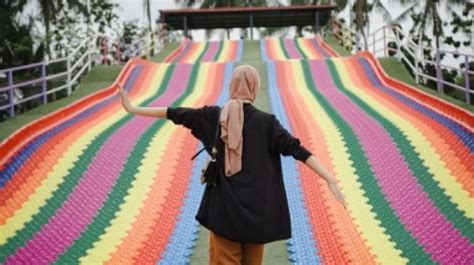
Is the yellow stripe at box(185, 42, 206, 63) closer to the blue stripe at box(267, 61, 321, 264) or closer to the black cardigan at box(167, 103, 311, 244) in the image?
the blue stripe at box(267, 61, 321, 264)

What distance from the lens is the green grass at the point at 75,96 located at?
8.69 m

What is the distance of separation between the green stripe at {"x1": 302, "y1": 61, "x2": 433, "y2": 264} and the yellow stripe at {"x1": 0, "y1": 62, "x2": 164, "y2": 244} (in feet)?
10.6

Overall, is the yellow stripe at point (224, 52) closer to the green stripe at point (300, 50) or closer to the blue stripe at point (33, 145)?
the green stripe at point (300, 50)

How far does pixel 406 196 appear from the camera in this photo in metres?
5.87

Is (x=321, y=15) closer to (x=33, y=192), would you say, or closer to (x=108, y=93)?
(x=108, y=93)

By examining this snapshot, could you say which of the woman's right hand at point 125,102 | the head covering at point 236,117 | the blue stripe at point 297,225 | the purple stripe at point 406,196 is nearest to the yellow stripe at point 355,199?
the purple stripe at point 406,196

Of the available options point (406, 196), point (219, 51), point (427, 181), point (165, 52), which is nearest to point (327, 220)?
point (406, 196)

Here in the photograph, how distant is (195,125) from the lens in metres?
3.09

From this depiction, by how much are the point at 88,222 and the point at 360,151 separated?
A: 3.45 m

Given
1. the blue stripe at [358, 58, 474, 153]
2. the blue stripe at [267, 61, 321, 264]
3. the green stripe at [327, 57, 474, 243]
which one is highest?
the blue stripe at [358, 58, 474, 153]

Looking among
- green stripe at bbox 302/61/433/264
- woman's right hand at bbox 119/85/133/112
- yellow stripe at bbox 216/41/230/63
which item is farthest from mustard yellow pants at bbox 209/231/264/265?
yellow stripe at bbox 216/41/230/63

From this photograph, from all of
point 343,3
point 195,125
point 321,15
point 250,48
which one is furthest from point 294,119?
point 343,3

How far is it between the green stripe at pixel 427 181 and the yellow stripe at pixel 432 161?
0.04m

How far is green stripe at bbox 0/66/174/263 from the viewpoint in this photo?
4.89 metres
